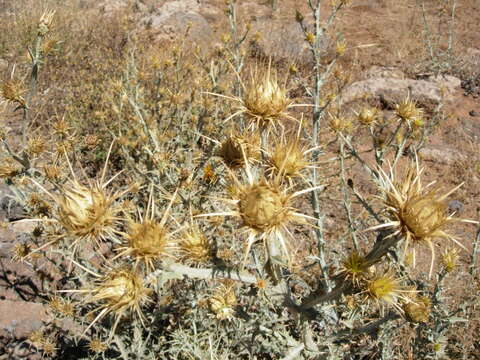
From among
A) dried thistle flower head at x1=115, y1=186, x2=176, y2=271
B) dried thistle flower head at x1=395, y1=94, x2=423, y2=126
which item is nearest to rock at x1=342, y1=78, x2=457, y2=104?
dried thistle flower head at x1=395, y1=94, x2=423, y2=126

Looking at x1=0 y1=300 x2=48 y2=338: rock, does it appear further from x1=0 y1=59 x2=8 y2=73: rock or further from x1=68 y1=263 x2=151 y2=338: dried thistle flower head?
x1=0 y1=59 x2=8 y2=73: rock

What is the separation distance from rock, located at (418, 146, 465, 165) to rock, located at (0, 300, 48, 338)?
5601 mm

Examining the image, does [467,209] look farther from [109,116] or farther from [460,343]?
[109,116]

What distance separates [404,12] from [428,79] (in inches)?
189

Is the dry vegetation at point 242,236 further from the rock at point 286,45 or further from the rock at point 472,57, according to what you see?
the rock at point 286,45

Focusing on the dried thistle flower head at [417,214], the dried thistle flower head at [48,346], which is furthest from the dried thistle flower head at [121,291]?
the dried thistle flower head at [48,346]

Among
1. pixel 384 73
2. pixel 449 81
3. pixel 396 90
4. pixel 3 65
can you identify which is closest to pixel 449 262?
pixel 396 90

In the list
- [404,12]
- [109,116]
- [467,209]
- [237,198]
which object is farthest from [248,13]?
[237,198]

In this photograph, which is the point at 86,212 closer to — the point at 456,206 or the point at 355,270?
the point at 355,270

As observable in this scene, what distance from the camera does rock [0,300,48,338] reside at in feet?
10.7

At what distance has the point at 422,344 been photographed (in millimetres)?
2607

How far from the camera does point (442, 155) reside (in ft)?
19.9

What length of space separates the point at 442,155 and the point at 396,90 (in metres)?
1.73

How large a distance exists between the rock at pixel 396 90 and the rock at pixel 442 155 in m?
1.15
